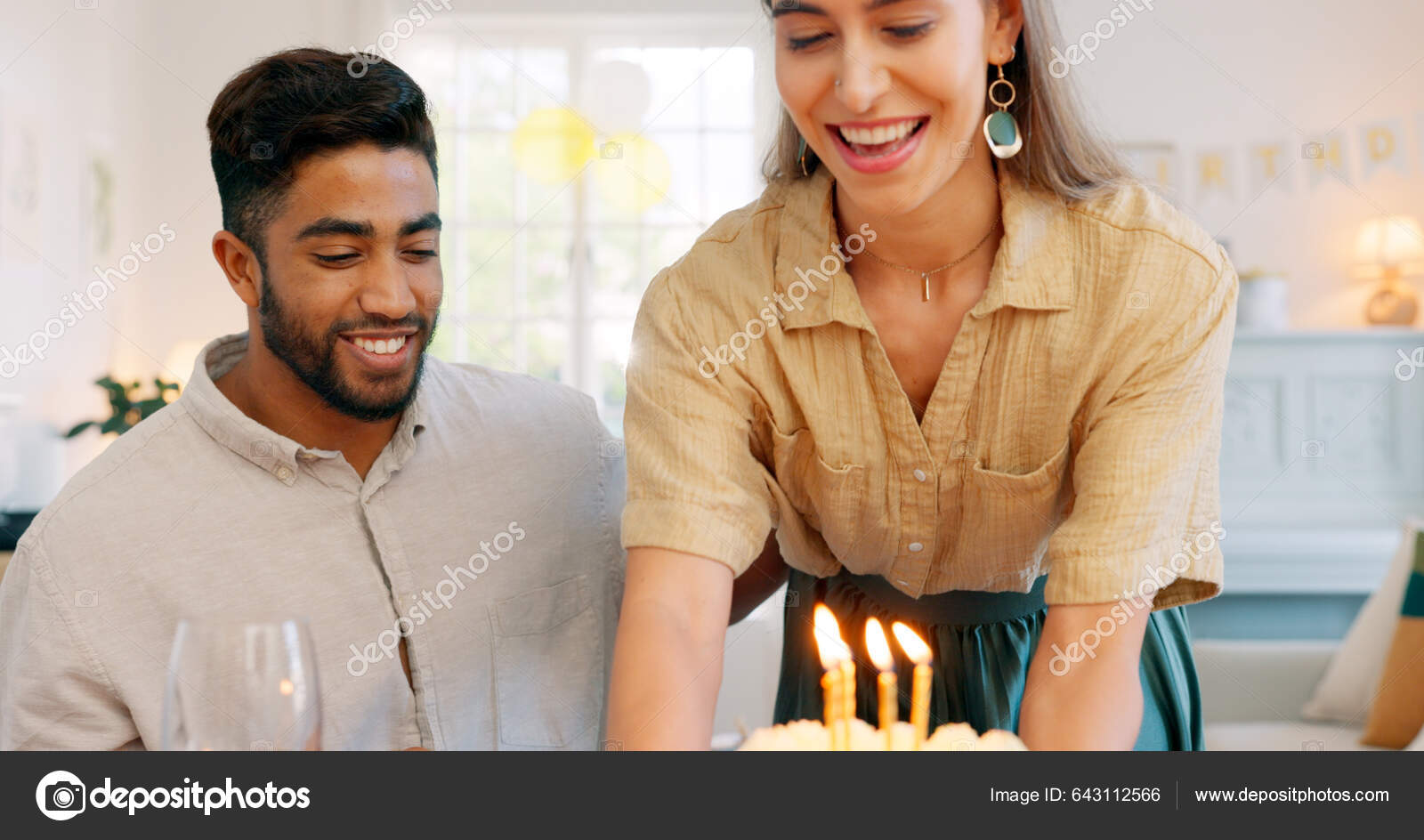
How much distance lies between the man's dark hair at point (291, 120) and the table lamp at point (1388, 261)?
4.29 m

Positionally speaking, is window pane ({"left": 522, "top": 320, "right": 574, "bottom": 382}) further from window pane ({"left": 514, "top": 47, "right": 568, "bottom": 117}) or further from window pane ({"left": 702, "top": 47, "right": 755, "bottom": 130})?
window pane ({"left": 702, "top": 47, "right": 755, "bottom": 130})

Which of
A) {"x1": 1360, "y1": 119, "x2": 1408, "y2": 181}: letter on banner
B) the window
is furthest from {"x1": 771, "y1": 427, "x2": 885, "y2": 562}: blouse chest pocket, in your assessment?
{"x1": 1360, "y1": 119, "x2": 1408, "y2": 181}: letter on banner

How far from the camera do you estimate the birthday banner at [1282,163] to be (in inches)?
189

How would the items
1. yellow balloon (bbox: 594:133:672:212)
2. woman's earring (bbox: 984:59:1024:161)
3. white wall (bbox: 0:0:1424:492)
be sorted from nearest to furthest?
woman's earring (bbox: 984:59:1024:161), yellow balloon (bbox: 594:133:672:212), white wall (bbox: 0:0:1424:492)

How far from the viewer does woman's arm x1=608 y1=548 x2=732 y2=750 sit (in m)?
0.92

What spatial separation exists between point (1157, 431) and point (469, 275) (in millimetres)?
4292

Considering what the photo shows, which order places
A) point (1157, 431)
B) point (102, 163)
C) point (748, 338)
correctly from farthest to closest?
point (102, 163) < point (748, 338) < point (1157, 431)

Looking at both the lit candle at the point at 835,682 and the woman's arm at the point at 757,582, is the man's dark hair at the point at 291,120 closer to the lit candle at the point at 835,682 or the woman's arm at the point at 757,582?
the woman's arm at the point at 757,582

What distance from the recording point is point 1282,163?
15.8ft

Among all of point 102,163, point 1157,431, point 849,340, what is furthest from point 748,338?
point 102,163

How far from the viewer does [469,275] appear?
502 cm

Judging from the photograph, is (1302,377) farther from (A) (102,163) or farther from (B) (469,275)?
(A) (102,163)

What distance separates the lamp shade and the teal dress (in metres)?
3.87

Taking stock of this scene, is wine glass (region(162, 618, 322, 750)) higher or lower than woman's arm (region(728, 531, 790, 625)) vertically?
lower
